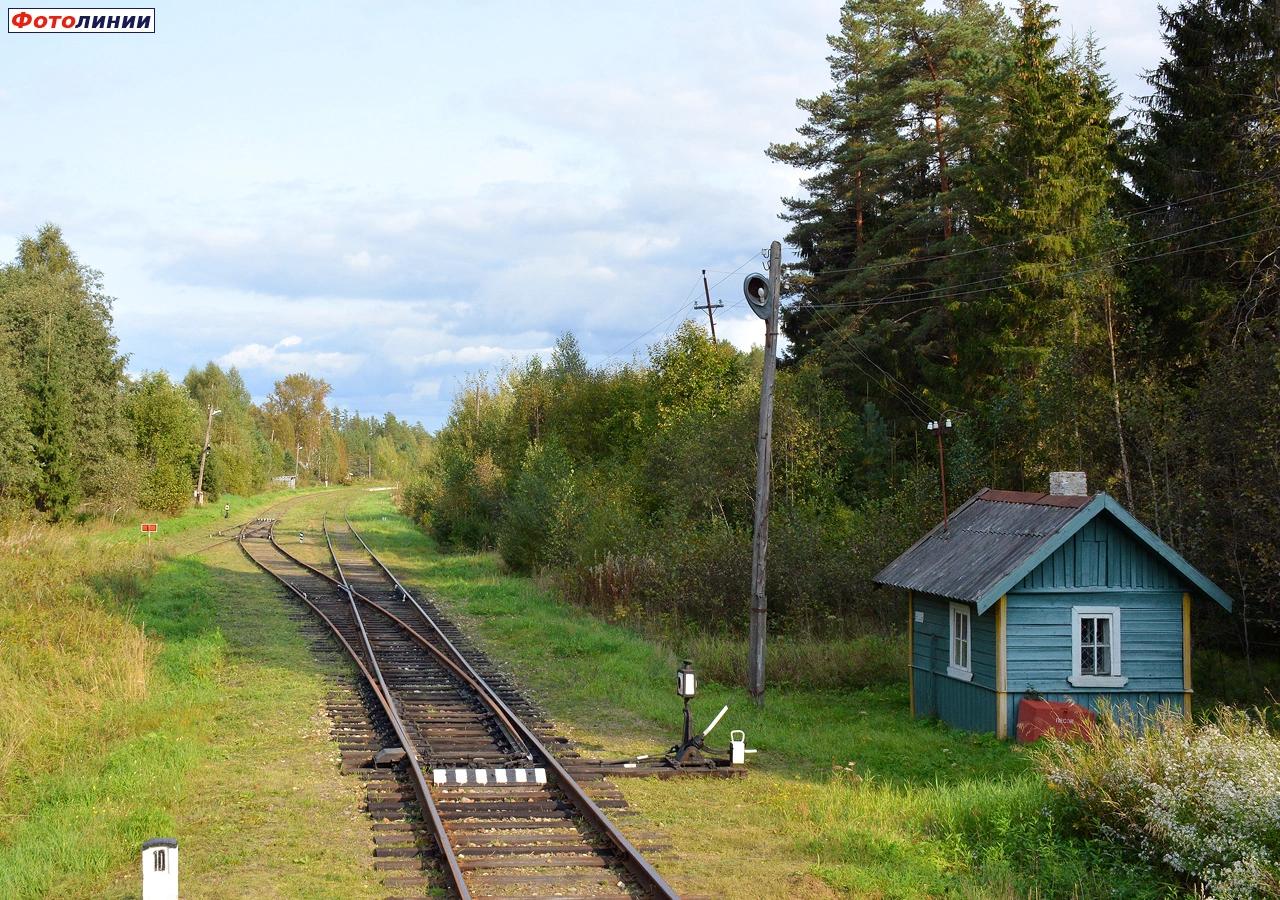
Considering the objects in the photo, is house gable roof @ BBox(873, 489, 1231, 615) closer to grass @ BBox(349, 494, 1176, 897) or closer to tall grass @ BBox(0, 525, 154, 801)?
grass @ BBox(349, 494, 1176, 897)

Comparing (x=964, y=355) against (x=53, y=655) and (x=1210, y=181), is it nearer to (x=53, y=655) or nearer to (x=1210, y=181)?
(x=1210, y=181)

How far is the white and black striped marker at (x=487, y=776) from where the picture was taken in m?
10.7

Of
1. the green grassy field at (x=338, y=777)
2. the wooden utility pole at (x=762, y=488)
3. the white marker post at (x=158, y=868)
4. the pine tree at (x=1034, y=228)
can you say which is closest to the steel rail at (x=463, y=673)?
the green grassy field at (x=338, y=777)

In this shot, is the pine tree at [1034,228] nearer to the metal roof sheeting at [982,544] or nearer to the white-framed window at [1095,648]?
the metal roof sheeting at [982,544]

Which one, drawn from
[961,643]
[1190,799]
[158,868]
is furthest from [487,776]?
[961,643]

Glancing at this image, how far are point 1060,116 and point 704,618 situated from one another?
15589 millimetres

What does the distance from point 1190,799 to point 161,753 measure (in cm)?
1010

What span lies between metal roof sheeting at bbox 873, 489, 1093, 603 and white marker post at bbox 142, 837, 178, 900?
9549 millimetres

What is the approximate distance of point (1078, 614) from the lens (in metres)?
13.7

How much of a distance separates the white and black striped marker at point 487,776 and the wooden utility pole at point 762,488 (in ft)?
17.2

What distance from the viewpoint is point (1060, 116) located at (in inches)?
1049

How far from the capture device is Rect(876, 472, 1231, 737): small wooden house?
13.5 meters

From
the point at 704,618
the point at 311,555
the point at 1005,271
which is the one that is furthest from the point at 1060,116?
the point at 311,555

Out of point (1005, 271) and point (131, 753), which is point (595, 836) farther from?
point (1005, 271)
